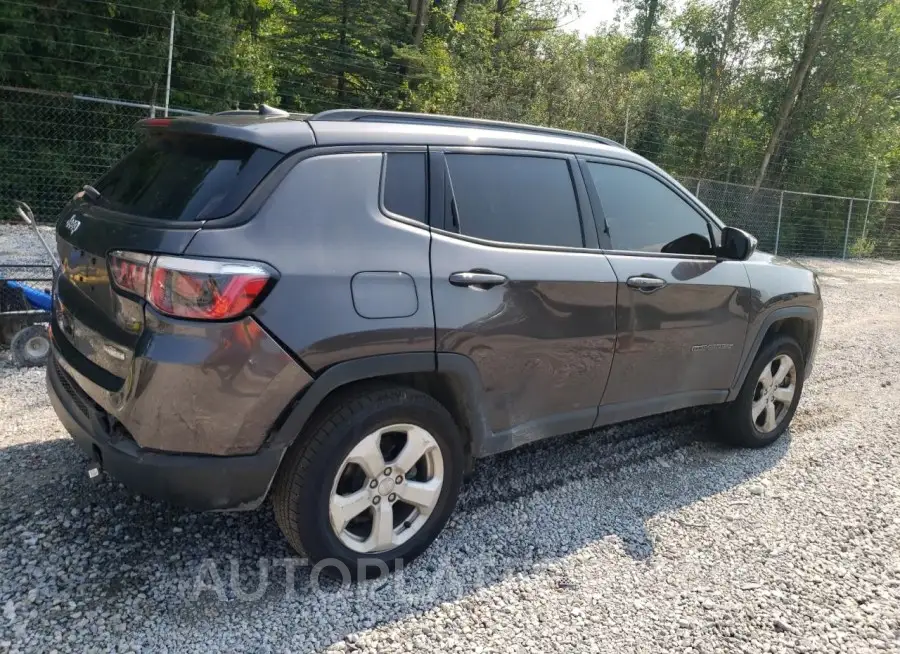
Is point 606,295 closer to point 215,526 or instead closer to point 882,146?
point 215,526

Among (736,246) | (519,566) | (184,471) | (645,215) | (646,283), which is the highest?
(645,215)

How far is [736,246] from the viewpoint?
4.06 m

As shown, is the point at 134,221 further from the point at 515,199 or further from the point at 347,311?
the point at 515,199

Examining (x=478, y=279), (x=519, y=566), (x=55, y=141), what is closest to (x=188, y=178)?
(x=478, y=279)

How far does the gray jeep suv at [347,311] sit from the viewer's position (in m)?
2.44

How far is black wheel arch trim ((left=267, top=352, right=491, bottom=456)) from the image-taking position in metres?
2.57

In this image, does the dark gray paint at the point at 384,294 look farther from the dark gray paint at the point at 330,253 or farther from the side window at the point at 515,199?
the side window at the point at 515,199

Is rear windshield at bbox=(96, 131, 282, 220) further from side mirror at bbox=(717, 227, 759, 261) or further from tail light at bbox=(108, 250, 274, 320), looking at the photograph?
side mirror at bbox=(717, 227, 759, 261)

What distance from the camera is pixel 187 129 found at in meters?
2.86

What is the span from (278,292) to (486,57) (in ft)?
60.3

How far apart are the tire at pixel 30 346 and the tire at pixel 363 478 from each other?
3.26 m

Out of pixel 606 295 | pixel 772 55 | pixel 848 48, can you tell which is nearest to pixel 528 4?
pixel 772 55

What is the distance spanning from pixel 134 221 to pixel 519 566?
216cm

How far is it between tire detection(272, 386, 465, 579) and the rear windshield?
2.91ft
